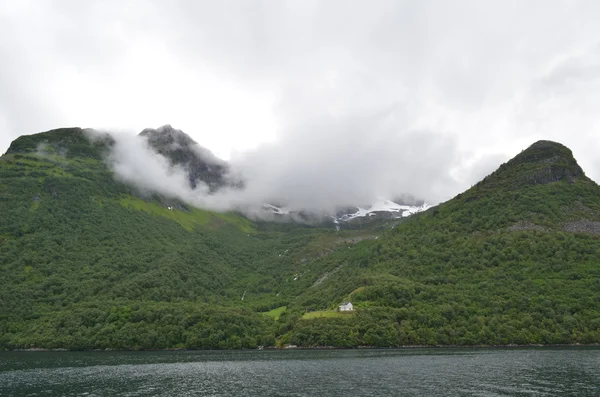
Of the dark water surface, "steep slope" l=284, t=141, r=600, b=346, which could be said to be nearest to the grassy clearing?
"steep slope" l=284, t=141, r=600, b=346

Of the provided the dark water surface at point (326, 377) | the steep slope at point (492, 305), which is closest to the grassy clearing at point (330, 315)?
the steep slope at point (492, 305)

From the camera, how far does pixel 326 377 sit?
→ 81.9 meters

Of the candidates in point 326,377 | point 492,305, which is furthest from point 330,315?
point 326,377

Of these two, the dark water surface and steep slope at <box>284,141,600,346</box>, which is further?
steep slope at <box>284,141,600,346</box>

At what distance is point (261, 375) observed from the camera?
87812mm

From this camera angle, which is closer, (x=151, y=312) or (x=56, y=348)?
(x=56, y=348)

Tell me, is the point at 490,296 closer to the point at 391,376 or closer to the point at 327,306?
the point at 327,306

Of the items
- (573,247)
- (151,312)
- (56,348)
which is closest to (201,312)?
(151,312)

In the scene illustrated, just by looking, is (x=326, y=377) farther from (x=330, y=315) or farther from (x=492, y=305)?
(x=492, y=305)

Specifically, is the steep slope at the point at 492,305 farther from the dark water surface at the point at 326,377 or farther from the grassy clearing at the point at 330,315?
the dark water surface at the point at 326,377

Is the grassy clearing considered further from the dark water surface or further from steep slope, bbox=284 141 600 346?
the dark water surface

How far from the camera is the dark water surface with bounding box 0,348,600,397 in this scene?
66.9 meters

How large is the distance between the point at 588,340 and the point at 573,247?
2247 inches

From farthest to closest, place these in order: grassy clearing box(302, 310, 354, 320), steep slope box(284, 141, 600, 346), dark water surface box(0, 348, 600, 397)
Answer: grassy clearing box(302, 310, 354, 320) → steep slope box(284, 141, 600, 346) → dark water surface box(0, 348, 600, 397)
